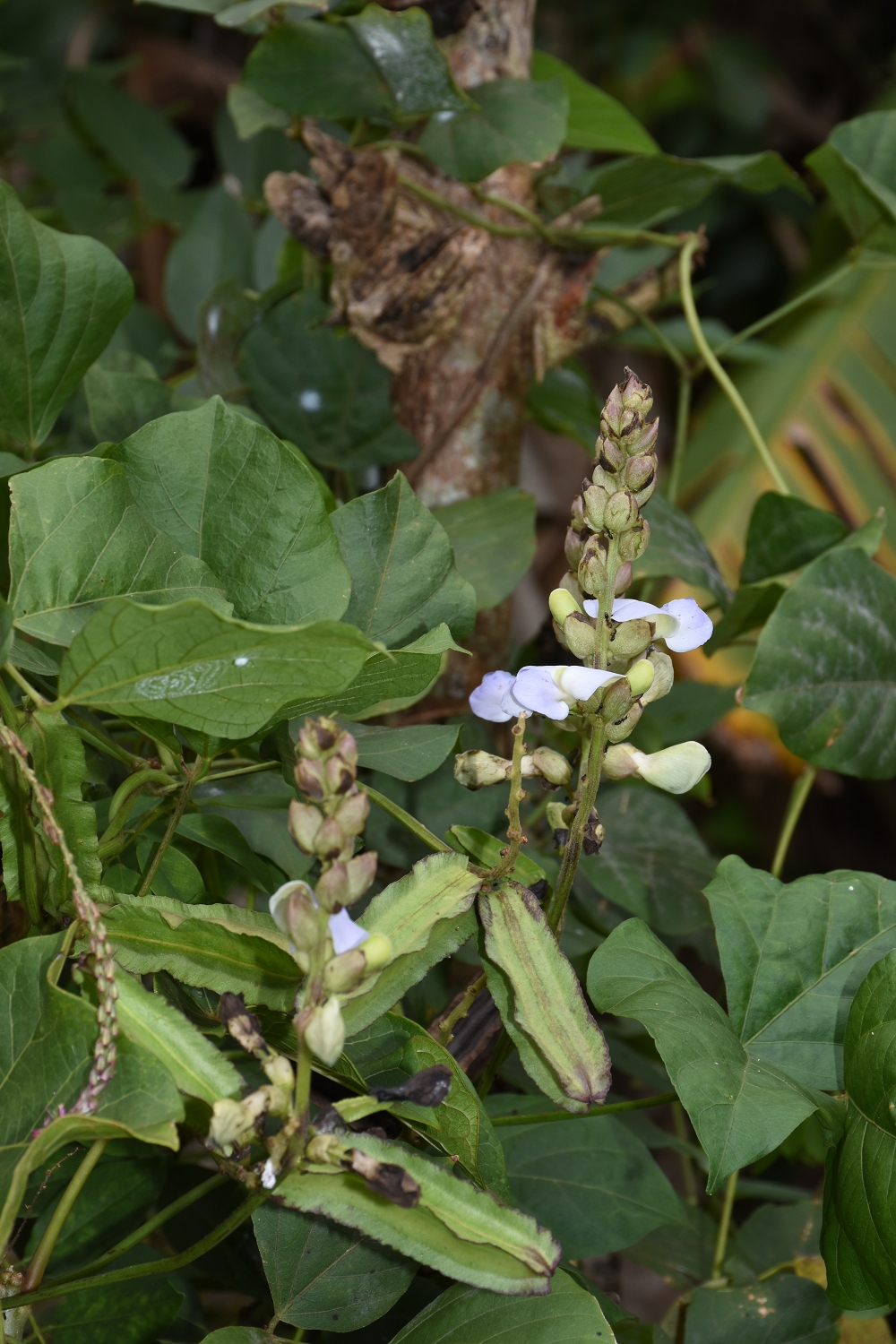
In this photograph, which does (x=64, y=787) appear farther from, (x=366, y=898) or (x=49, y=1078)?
(x=366, y=898)

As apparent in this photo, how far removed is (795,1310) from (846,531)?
0.50m

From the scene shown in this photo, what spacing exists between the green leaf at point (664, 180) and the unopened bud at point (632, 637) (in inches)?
19.0

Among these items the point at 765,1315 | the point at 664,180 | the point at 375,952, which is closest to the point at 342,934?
the point at 375,952

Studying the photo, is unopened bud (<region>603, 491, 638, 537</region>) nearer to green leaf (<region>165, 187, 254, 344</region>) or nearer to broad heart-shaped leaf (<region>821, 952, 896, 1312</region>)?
broad heart-shaped leaf (<region>821, 952, 896, 1312</region>)

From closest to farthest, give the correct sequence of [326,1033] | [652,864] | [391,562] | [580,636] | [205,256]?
1. [326,1033]
2. [580,636]
3. [391,562]
4. [652,864]
5. [205,256]

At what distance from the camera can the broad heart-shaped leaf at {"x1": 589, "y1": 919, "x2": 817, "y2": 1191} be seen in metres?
0.41

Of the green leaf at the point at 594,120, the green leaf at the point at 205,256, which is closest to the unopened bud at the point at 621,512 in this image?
the green leaf at the point at 594,120

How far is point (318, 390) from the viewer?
0.80 m

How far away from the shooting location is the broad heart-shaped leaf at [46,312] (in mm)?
561

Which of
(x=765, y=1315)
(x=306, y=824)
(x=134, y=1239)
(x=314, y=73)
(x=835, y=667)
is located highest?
(x=314, y=73)

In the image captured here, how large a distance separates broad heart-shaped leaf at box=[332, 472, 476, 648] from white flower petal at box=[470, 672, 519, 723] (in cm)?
8

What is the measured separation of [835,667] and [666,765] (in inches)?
10.7

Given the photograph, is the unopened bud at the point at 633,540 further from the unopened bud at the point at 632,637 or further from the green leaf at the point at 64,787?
the green leaf at the point at 64,787

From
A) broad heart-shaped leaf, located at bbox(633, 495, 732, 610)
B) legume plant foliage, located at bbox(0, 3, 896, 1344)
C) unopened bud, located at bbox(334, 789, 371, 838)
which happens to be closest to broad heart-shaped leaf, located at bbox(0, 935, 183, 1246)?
legume plant foliage, located at bbox(0, 3, 896, 1344)
